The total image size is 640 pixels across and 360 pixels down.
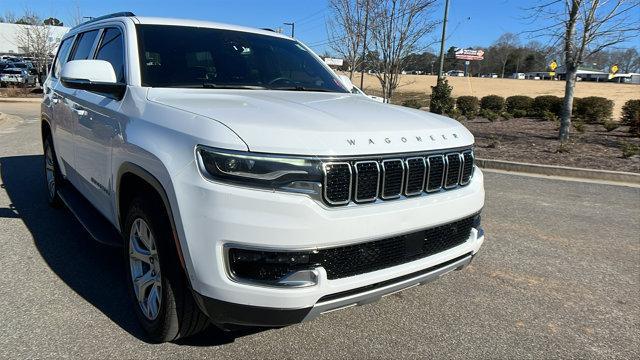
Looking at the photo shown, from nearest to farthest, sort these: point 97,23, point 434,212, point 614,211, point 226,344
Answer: point 434,212 < point 226,344 < point 97,23 < point 614,211

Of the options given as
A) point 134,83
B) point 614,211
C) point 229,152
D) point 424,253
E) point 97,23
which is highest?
point 97,23

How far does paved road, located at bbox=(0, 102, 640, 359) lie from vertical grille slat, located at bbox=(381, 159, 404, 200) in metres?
1.01

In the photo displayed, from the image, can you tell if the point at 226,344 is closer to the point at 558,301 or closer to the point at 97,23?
the point at 558,301

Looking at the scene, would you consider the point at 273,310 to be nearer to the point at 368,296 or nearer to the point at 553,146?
the point at 368,296

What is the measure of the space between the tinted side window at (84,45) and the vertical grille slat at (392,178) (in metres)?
3.19

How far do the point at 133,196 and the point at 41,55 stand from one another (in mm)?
34373

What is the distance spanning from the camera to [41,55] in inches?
1266

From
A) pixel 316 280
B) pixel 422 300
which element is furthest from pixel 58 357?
pixel 422 300

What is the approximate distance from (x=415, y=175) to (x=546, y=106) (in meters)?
19.1

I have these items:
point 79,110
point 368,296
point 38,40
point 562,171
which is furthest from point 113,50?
point 38,40

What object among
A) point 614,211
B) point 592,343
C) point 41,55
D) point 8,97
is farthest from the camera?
point 41,55

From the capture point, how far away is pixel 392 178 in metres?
2.65

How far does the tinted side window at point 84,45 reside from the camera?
180 inches

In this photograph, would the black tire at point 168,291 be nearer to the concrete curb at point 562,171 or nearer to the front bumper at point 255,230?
the front bumper at point 255,230
